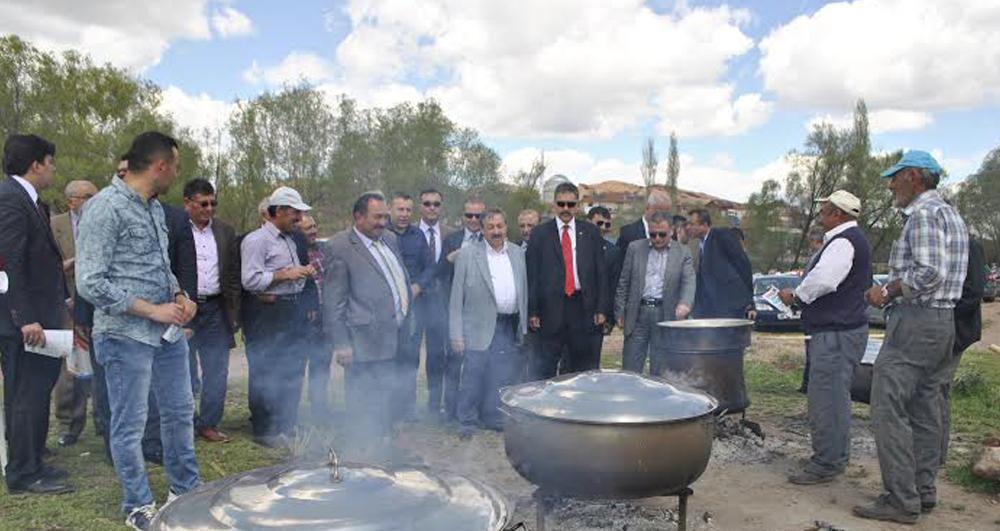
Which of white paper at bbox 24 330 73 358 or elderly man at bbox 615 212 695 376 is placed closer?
white paper at bbox 24 330 73 358

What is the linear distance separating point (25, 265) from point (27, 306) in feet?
0.81

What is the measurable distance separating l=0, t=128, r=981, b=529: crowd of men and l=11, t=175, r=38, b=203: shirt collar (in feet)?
0.05

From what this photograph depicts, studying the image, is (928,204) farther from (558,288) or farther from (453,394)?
(453,394)

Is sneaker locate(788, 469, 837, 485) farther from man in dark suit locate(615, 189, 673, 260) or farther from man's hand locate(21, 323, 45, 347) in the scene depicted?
man's hand locate(21, 323, 45, 347)

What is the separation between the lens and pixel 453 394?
643cm

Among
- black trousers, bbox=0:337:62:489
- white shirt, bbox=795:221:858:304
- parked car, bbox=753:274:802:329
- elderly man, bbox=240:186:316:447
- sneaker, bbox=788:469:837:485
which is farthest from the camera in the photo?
parked car, bbox=753:274:802:329

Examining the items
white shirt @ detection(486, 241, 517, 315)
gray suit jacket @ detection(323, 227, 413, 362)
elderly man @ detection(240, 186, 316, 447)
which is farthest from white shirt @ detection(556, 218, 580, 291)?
elderly man @ detection(240, 186, 316, 447)

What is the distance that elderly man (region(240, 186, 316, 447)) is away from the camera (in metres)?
5.18

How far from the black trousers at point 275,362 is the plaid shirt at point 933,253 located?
4.29 m

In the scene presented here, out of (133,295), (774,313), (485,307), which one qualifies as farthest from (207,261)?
(774,313)

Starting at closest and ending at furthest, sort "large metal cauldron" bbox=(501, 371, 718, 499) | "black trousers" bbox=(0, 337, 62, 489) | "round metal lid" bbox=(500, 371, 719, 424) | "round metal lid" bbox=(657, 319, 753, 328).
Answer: "large metal cauldron" bbox=(501, 371, 718, 499)
"round metal lid" bbox=(500, 371, 719, 424)
"black trousers" bbox=(0, 337, 62, 489)
"round metal lid" bbox=(657, 319, 753, 328)

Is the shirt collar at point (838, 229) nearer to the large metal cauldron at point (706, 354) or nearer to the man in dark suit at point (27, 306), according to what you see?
the large metal cauldron at point (706, 354)

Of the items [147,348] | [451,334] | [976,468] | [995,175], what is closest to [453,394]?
[451,334]

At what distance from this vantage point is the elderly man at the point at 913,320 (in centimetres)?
391
